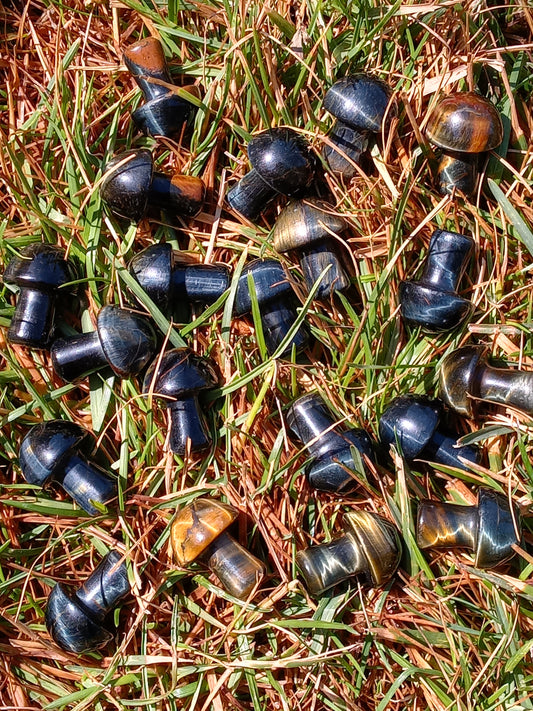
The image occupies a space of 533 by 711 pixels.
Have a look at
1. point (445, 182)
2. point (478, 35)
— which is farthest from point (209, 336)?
point (478, 35)

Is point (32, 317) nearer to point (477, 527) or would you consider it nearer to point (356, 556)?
point (356, 556)

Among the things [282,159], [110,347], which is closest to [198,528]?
[110,347]

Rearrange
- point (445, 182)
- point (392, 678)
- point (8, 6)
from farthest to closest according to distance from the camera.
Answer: point (8, 6)
point (445, 182)
point (392, 678)

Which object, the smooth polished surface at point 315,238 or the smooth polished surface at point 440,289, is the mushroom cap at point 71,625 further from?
the smooth polished surface at point 440,289

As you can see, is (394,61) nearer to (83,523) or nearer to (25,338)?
(25,338)

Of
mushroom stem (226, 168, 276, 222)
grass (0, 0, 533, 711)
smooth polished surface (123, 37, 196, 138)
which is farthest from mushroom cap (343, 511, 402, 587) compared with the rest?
smooth polished surface (123, 37, 196, 138)

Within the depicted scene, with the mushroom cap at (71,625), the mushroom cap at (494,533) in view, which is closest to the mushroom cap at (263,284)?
the mushroom cap at (494,533)
